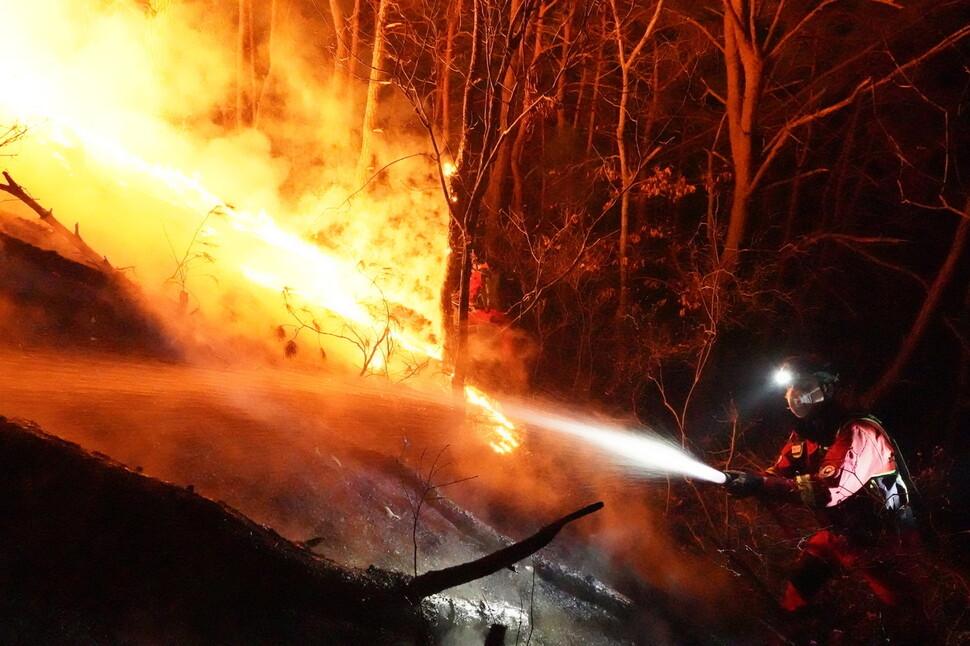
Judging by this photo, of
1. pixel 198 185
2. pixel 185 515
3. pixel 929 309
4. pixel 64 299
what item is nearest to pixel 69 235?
pixel 64 299

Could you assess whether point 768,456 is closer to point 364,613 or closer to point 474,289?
point 474,289

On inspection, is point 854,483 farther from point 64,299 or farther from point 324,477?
point 64,299

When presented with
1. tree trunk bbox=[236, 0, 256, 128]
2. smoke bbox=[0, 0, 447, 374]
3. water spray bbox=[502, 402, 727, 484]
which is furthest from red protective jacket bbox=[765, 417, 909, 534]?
tree trunk bbox=[236, 0, 256, 128]

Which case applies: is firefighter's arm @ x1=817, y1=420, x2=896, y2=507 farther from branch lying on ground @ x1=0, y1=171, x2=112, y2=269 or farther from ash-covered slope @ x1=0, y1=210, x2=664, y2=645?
branch lying on ground @ x1=0, y1=171, x2=112, y2=269

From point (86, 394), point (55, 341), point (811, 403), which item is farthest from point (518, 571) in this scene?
point (55, 341)

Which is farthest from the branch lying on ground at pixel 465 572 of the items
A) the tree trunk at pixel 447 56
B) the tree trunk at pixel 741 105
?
the tree trunk at pixel 741 105

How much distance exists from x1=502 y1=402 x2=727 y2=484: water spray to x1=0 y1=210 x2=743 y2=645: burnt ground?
1189 mm

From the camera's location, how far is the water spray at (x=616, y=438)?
9.13 meters

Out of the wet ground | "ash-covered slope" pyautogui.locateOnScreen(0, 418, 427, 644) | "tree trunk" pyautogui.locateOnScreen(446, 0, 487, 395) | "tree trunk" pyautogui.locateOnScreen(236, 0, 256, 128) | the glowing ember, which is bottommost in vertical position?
"ash-covered slope" pyautogui.locateOnScreen(0, 418, 427, 644)

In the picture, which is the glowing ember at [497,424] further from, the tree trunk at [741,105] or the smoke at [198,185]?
the tree trunk at [741,105]

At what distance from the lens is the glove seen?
195 inches

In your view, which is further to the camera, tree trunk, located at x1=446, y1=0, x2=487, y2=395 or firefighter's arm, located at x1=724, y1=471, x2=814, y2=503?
tree trunk, located at x1=446, y1=0, x2=487, y2=395

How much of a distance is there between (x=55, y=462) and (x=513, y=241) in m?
9.95

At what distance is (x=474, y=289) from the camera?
33.5ft
